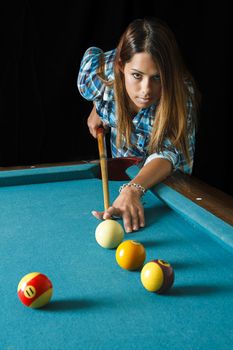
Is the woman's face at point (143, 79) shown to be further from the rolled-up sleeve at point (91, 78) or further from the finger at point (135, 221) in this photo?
the finger at point (135, 221)

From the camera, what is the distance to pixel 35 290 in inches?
37.9

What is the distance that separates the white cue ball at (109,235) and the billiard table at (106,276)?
0.02m

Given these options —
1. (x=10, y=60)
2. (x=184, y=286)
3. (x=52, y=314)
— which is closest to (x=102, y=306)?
(x=52, y=314)

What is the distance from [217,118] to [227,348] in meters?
2.73

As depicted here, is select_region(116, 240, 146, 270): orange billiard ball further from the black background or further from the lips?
the black background

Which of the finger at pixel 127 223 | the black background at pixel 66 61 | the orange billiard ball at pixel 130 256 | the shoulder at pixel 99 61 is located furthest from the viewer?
the black background at pixel 66 61

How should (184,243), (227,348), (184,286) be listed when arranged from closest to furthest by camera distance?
1. (227,348)
2. (184,286)
3. (184,243)

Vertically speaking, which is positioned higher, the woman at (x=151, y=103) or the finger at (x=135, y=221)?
the woman at (x=151, y=103)

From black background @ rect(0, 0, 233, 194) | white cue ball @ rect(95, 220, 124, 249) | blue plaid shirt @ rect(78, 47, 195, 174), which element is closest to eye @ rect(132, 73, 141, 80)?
blue plaid shirt @ rect(78, 47, 195, 174)

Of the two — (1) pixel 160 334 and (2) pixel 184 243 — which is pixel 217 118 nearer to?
(2) pixel 184 243

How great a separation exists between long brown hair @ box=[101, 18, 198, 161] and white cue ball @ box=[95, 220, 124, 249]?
679 mm

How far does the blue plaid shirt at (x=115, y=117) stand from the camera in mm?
1908

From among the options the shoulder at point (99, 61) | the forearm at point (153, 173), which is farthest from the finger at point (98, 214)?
the shoulder at point (99, 61)

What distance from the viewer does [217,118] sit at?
3416 mm
